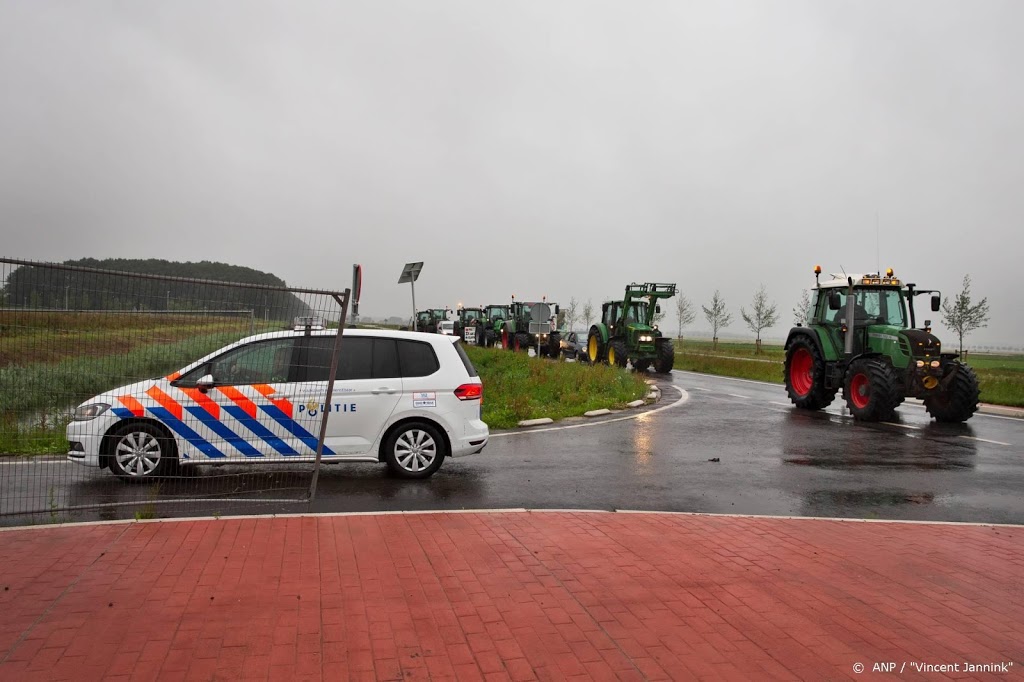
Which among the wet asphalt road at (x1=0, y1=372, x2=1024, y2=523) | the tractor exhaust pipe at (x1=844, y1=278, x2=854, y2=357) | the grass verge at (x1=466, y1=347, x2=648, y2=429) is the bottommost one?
→ the wet asphalt road at (x1=0, y1=372, x2=1024, y2=523)

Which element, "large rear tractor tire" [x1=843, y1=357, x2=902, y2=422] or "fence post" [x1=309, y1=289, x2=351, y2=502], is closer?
"fence post" [x1=309, y1=289, x2=351, y2=502]

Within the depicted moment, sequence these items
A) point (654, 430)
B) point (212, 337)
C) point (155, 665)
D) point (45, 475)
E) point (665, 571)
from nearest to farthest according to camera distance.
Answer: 1. point (155, 665)
2. point (665, 571)
3. point (212, 337)
4. point (45, 475)
5. point (654, 430)

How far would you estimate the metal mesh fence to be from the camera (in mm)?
5758

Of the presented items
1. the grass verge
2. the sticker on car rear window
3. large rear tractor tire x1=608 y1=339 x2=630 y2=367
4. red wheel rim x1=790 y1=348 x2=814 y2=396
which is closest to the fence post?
the sticker on car rear window

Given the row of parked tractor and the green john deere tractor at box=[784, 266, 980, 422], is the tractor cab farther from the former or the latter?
the row of parked tractor

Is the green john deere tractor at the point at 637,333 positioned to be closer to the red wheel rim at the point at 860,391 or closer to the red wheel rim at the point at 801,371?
the red wheel rim at the point at 801,371

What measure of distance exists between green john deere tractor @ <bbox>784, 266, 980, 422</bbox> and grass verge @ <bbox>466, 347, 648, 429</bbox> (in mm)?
4052

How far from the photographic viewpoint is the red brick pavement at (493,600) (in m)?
3.69

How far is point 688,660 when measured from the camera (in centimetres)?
375

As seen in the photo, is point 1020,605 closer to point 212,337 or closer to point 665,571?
point 665,571

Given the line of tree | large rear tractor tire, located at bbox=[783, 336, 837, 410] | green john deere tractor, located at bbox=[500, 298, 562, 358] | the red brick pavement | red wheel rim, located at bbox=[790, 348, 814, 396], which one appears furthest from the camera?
green john deere tractor, located at bbox=[500, 298, 562, 358]

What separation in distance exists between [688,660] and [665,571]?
4.33ft

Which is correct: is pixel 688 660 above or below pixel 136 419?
below

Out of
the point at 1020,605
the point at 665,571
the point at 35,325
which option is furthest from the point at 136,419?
the point at 1020,605
